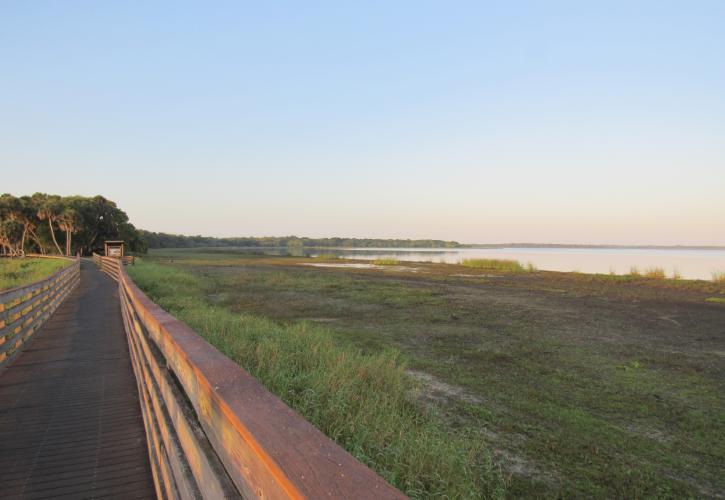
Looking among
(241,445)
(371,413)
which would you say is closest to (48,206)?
(371,413)

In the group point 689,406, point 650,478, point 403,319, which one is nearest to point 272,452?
point 650,478

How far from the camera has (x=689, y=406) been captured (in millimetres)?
6746

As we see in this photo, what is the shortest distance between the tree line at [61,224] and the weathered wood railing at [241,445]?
62.4m

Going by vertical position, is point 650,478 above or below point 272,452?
below

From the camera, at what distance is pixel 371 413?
492cm

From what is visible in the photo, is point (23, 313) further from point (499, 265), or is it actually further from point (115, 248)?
point (499, 265)

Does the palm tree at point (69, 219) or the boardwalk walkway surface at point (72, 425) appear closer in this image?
the boardwalk walkway surface at point (72, 425)

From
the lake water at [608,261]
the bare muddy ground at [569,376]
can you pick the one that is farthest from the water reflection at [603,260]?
the bare muddy ground at [569,376]

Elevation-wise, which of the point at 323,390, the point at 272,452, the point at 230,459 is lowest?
the point at 323,390

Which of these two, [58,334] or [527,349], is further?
[527,349]

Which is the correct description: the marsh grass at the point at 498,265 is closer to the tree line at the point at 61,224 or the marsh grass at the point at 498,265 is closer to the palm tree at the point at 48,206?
the tree line at the point at 61,224

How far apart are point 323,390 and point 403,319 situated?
352 inches

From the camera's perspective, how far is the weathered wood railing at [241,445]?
2.84 feet

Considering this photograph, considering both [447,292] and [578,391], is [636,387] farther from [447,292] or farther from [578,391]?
[447,292]
